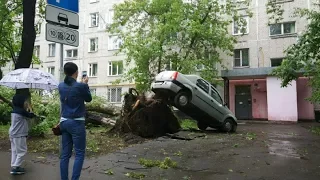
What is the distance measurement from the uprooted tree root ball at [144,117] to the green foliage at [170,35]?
8.90 metres

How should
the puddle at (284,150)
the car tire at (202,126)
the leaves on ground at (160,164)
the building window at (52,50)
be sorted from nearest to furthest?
1. the leaves on ground at (160,164)
2. the puddle at (284,150)
3. the car tire at (202,126)
4. the building window at (52,50)

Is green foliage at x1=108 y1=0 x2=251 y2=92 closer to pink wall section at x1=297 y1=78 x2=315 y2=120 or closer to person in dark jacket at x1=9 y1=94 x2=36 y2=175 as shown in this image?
pink wall section at x1=297 y1=78 x2=315 y2=120

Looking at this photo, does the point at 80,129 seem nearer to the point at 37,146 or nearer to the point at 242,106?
the point at 37,146

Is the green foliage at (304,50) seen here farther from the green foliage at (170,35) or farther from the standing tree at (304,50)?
the green foliage at (170,35)

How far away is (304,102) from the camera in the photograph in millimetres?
25203

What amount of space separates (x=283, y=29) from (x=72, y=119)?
25.2m

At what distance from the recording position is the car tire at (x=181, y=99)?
1260 centimetres

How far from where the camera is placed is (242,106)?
27672 millimetres

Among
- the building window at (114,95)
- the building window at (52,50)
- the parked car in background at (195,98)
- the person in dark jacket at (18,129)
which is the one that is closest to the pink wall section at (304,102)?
the parked car in background at (195,98)

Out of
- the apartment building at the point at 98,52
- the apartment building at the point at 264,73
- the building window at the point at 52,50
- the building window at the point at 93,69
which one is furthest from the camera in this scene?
the building window at the point at 52,50

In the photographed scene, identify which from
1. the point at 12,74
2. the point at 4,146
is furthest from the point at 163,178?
the point at 4,146

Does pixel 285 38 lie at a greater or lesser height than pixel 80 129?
greater

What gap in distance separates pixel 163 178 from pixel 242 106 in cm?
2265

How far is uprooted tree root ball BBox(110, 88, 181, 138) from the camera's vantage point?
11.1m
